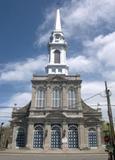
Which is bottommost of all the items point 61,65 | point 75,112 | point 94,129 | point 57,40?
point 94,129

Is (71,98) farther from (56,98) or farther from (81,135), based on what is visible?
(81,135)

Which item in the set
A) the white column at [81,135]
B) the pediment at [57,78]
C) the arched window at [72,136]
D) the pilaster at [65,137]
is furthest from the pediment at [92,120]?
the pediment at [57,78]

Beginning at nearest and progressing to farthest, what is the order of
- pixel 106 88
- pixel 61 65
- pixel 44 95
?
pixel 106 88 → pixel 44 95 → pixel 61 65

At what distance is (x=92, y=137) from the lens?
51219mm

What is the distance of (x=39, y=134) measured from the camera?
50.5m

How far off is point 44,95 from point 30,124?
6.64 metres

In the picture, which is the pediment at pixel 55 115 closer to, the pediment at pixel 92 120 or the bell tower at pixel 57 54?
the pediment at pixel 92 120

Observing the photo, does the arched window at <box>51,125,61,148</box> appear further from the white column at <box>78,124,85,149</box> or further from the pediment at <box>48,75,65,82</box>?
the pediment at <box>48,75,65,82</box>

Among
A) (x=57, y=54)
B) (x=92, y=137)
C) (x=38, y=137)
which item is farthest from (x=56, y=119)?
(x=57, y=54)

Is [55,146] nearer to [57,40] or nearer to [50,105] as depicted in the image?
[50,105]

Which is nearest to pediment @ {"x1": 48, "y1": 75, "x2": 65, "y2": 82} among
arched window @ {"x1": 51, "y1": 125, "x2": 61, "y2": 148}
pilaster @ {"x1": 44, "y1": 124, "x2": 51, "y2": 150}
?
pilaster @ {"x1": 44, "y1": 124, "x2": 51, "y2": 150}

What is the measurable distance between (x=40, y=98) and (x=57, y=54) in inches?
494

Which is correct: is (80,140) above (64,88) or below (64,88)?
below

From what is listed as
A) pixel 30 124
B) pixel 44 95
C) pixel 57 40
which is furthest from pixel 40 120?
pixel 57 40
